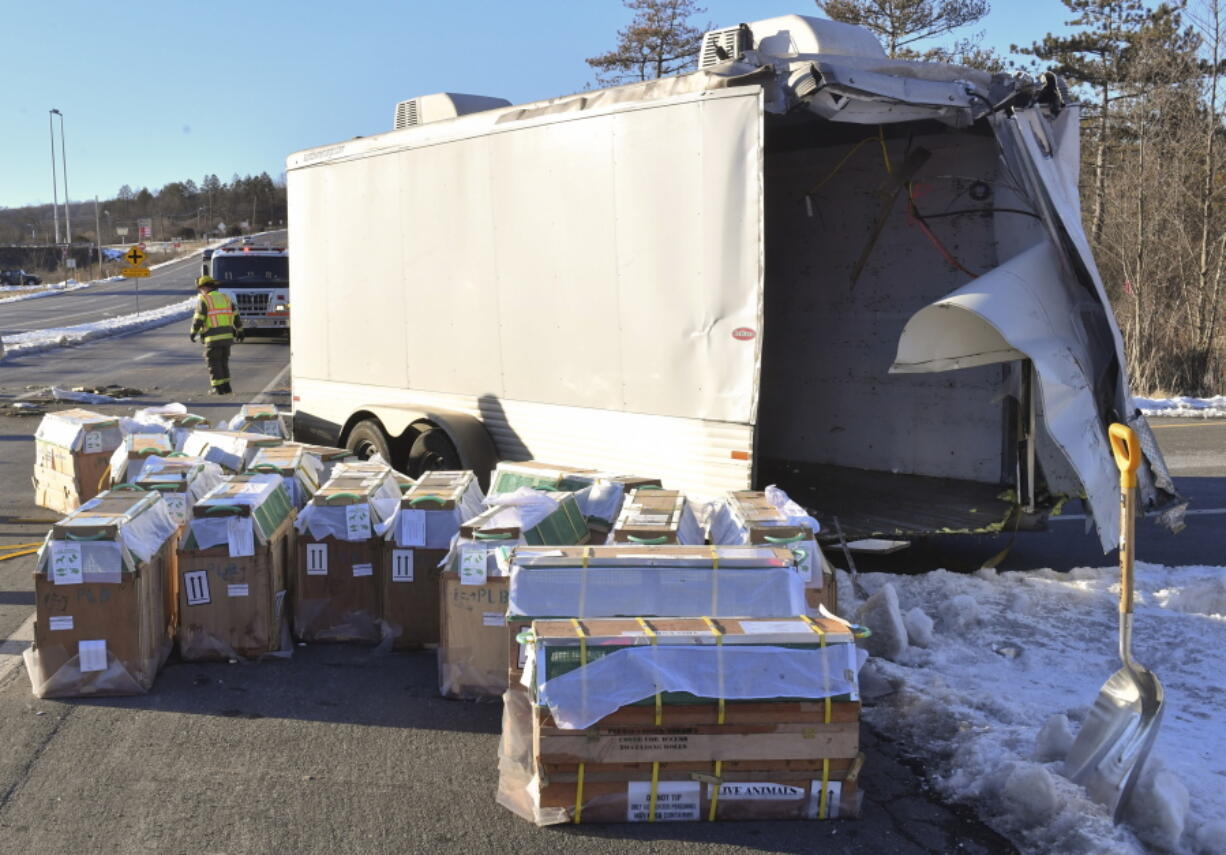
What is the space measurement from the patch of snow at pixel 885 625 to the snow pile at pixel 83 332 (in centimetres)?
1986

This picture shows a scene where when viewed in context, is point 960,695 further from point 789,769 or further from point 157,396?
point 157,396

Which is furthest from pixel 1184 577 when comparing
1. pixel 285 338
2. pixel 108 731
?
pixel 285 338

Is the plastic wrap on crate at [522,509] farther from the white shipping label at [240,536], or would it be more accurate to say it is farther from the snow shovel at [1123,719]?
the snow shovel at [1123,719]

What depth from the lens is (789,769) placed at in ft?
14.0

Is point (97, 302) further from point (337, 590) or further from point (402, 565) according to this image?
point (402, 565)

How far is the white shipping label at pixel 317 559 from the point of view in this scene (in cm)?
Result: 633

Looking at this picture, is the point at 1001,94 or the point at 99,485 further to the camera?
the point at 99,485

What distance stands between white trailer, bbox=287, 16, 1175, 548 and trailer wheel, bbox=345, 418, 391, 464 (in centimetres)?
3

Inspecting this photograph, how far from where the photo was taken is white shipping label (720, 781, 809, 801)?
4258 mm

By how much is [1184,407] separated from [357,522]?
14.5 metres

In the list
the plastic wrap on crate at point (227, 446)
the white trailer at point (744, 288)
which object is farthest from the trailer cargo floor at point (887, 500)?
the plastic wrap on crate at point (227, 446)

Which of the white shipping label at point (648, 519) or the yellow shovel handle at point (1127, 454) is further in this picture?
the white shipping label at point (648, 519)

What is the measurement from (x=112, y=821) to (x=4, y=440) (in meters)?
11.3

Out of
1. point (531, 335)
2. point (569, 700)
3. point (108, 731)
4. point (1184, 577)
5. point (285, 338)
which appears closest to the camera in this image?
point (569, 700)
